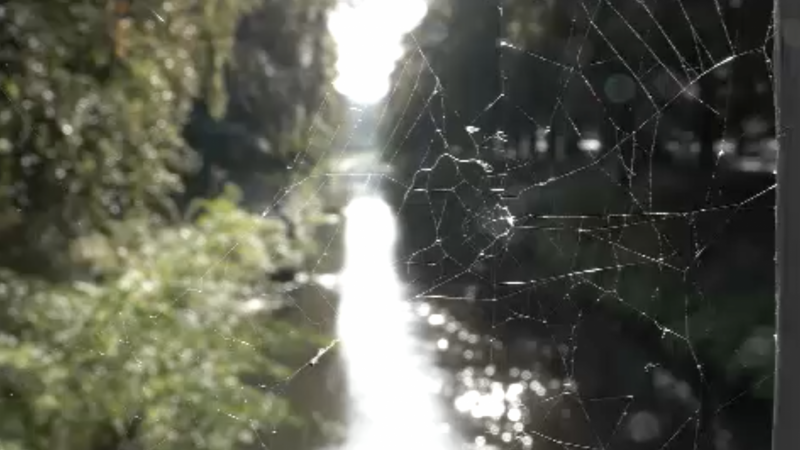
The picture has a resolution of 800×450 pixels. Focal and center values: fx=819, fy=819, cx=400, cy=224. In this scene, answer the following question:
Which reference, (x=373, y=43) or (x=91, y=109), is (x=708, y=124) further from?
(x=91, y=109)

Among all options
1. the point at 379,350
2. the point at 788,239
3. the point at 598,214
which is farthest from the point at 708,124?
the point at 379,350

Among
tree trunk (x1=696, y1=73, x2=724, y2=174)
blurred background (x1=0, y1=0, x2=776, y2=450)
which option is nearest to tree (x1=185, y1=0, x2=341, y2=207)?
blurred background (x1=0, y1=0, x2=776, y2=450)

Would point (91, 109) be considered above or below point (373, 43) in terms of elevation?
above

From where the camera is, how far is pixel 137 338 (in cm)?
87

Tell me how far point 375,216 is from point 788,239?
382 millimetres

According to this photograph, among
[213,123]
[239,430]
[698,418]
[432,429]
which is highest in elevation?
[213,123]

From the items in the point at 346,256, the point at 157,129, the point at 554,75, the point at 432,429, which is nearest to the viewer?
the point at 554,75

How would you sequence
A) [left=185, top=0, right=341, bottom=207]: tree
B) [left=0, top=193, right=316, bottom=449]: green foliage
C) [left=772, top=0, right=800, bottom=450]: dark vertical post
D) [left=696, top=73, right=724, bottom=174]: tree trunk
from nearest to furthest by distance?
[left=772, top=0, right=800, bottom=450]: dark vertical post < [left=696, top=73, right=724, bottom=174]: tree trunk < [left=185, top=0, right=341, bottom=207]: tree < [left=0, top=193, right=316, bottom=449]: green foliage

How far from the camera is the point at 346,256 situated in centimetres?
80

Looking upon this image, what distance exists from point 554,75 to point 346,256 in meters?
0.26

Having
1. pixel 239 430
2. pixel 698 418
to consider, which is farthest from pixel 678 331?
pixel 239 430

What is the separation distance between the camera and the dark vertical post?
393mm

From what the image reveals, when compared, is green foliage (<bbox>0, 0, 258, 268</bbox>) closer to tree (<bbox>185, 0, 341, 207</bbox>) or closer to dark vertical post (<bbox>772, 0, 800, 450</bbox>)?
tree (<bbox>185, 0, 341, 207</bbox>)

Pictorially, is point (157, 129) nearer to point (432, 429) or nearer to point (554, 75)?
Result: point (554, 75)
